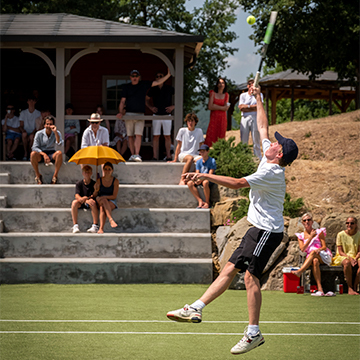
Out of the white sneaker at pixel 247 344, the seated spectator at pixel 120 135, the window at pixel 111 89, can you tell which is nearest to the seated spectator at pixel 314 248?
the white sneaker at pixel 247 344

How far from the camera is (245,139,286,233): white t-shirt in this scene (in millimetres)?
5637

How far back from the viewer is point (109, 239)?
11898 mm

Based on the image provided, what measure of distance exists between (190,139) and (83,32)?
4.27 m

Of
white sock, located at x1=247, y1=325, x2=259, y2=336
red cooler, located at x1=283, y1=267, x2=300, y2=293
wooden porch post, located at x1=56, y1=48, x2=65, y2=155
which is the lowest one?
red cooler, located at x1=283, y1=267, x2=300, y2=293

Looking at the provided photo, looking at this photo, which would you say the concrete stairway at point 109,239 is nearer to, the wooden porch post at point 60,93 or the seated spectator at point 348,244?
the wooden porch post at point 60,93

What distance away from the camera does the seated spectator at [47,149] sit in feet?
43.7

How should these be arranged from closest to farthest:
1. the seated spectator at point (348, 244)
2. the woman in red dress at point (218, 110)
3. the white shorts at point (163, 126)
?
1. the seated spectator at point (348, 244)
2. the woman in red dress at point (218, 110)
3. the white shorts at point (163, 126)

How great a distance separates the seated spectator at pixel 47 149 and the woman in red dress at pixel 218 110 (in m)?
3.89

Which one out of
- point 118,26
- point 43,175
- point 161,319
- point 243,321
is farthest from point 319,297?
point 118,26

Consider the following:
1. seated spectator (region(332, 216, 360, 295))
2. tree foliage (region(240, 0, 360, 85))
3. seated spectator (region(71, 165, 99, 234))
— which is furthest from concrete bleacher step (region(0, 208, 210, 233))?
tree foliage (region(240, 0, 360, 85))

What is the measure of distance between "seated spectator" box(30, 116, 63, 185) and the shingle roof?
265 centimetres

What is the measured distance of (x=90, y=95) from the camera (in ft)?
59.5

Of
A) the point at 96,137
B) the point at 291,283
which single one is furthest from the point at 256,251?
the point at 96,137

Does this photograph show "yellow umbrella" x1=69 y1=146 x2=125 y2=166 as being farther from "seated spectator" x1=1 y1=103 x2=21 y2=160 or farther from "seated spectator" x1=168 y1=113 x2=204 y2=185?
"seated spectator" x1=1 y1=103 x2=21 y2=160
